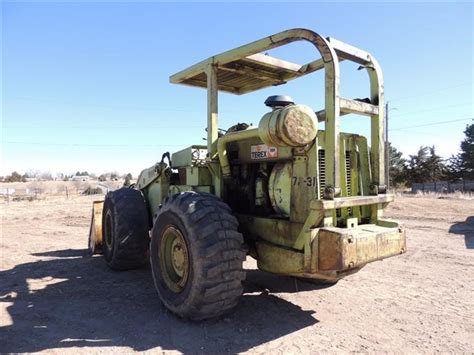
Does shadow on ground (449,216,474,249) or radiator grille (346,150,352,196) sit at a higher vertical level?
radiator grille (346,150,352,196)

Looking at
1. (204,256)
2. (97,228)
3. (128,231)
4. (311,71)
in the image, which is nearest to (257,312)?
(204,256)

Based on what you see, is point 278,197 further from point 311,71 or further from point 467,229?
point 467,229

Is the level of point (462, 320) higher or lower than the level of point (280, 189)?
lower

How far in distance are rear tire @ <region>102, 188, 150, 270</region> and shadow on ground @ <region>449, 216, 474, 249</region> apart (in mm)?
6919

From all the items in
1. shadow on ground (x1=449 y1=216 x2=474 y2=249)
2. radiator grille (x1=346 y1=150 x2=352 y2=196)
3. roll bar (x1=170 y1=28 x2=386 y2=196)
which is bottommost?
shadow on ground (x1=449 y1=216 x2=474 y2=249)

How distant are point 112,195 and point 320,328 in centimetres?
418

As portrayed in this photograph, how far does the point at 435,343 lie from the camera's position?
12.5 feet

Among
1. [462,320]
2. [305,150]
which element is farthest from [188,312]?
[462,320]

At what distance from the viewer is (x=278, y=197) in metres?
4.54

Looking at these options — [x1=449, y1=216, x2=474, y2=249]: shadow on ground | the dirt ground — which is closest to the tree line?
[x1=449, y1=216, x2=474, y2=249]: shadow on ground

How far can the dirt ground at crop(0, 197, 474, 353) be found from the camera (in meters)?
3.78

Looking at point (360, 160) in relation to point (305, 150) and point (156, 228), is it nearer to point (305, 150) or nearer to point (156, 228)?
point (305, 150)

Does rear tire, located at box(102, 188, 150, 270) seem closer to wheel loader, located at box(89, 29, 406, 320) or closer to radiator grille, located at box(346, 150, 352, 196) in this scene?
wheel loader, located at box(89, 29, 406, 320)

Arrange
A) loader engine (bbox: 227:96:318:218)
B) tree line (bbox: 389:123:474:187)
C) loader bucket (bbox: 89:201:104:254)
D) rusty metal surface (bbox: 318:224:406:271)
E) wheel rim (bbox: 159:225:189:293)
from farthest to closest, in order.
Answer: tree line (bbox: 389:123:474:187), loader bucket (bbox: 89:201:104:254), wheel rim (bbox: 159:225:189:293), loader engine (bbox: 227:96:318:218), rusty metal surface (bbox: 318:224:406:271)
